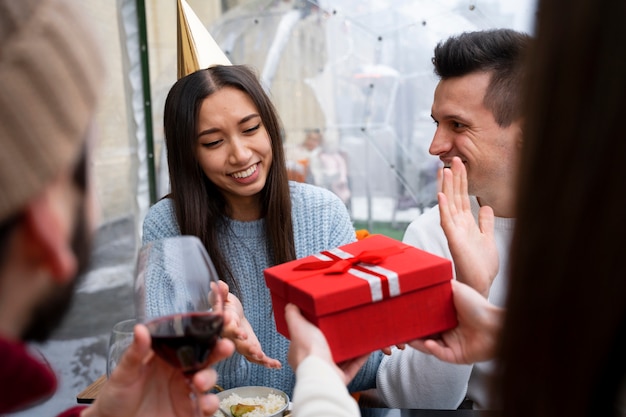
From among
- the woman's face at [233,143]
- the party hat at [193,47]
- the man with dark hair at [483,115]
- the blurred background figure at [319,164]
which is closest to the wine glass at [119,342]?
the woman's face at [233,143]

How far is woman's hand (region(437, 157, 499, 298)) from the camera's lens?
1.39 m

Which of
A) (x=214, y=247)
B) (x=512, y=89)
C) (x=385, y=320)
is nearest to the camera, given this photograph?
(x=385, y=320)

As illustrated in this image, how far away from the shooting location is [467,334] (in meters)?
1.12

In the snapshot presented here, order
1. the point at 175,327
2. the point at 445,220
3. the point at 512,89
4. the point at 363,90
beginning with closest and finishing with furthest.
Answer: the point at 175,327, the point at 445,220, the point at 512,89, the point at 363,90

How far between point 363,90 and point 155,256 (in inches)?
104

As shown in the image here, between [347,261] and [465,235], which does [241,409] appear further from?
[465,235]

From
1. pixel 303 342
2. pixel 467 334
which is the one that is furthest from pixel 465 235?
pixel 303 342

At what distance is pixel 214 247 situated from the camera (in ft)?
6.21

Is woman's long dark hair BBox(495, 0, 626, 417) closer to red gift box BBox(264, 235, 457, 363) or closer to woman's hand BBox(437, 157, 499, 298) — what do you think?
red gift box BBox(264, 235, 457, 363)

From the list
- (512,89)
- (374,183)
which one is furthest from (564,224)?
(374,183)

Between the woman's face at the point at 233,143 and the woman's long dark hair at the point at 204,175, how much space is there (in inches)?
1.1

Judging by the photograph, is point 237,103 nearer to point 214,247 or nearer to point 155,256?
point 214,247

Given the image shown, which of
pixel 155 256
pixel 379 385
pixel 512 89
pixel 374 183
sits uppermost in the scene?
pixel 512 89

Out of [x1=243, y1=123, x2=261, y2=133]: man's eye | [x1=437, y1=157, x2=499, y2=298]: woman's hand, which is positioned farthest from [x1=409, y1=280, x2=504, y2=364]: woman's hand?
[x1=243, y1=123, x2=261, y2=133]: man's eye
